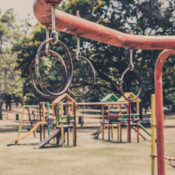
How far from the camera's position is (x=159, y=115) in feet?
12.2

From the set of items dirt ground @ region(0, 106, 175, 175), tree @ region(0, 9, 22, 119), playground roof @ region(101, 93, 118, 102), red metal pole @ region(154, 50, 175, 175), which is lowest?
dirt ground @ region(0, 106, 175, 175)

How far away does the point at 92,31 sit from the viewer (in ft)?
9.36

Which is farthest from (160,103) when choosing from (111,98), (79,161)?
(111,98)

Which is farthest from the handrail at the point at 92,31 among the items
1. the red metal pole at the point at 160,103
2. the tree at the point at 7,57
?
the tree at the point at 7,57

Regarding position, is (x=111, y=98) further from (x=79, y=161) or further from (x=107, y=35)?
(x=107, y=35)

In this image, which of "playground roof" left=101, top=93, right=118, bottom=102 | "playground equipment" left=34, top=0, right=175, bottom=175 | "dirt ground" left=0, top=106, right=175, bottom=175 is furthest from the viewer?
"playground roof" left=101, top=93, right=118, bottom=102

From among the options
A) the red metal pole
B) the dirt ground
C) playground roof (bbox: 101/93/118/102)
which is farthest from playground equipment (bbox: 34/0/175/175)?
playground roof (bbox: 101/93/118/102)

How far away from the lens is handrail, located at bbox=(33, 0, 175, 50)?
8.35 feet

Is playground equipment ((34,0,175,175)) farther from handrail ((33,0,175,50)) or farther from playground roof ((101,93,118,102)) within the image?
playground roof ((101,93,118,102))

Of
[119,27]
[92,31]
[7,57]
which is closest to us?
[92,31]

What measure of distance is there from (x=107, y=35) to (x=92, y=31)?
20 cm

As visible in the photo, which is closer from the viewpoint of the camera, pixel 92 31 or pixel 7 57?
pixel 92 31

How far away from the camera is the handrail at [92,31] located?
2.54 m

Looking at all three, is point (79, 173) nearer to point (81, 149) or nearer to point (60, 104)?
point (81, 149)
